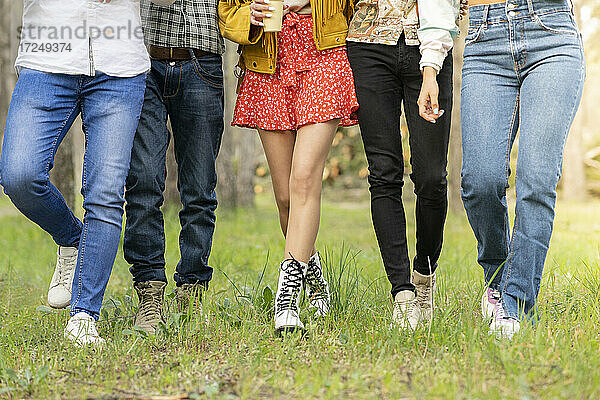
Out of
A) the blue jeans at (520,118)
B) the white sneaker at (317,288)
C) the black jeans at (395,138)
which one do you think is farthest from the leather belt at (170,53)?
the blue jeans at (520,118)

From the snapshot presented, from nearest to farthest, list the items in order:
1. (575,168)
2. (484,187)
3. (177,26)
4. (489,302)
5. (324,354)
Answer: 1. (324,354)
2. (484,187)
3. (489,302)
4. (177,26)
5. (575,168)

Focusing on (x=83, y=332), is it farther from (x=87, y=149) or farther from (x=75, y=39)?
(x=75, y=39)

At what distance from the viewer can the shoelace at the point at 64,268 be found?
3.36 m

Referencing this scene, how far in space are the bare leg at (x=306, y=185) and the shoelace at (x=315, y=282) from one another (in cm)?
29

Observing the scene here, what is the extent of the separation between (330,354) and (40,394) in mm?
1086

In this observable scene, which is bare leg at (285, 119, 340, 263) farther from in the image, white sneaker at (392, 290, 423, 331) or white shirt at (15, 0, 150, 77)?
white shirt at (15, 0, 150, 77)

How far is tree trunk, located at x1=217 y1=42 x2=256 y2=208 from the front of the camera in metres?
9.61

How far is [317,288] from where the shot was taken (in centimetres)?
342

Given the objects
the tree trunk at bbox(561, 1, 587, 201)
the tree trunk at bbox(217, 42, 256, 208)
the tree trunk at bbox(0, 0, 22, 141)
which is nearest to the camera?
the tree trunk at bbox(217, 42, 256, 208)

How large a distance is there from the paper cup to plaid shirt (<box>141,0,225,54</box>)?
425 millimetres

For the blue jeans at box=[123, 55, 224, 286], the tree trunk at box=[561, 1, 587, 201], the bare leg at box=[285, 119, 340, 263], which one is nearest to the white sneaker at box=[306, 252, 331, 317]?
the bare leg at box=[285, 119, 340, 263]

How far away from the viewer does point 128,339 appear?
9.80 ft

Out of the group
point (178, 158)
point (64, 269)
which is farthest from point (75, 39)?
point (64, 269)

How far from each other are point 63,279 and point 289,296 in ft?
3.79
